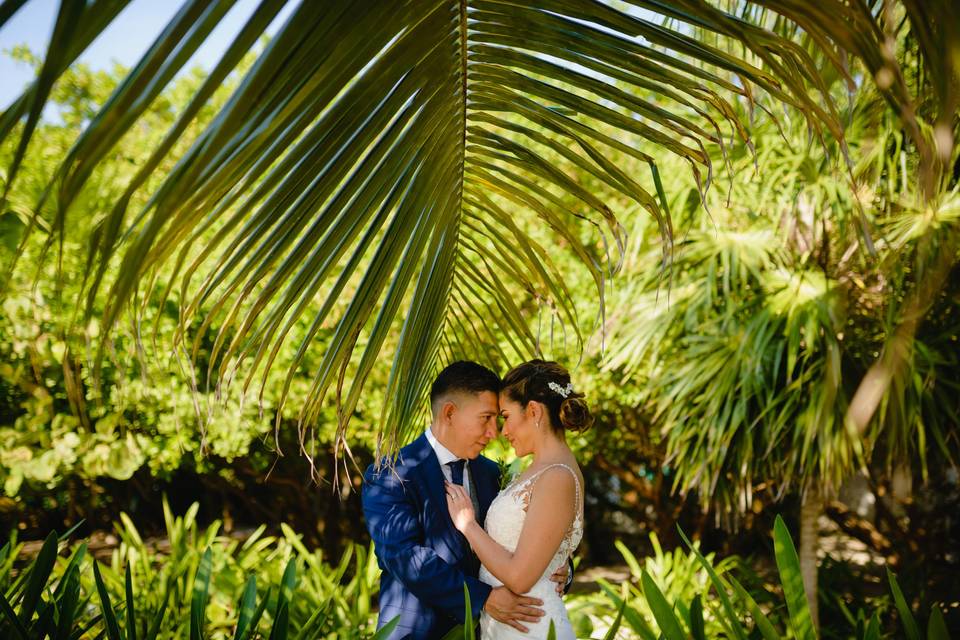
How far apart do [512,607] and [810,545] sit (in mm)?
3175

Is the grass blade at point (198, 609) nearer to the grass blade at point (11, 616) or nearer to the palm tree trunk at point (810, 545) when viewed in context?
the grass blade at point (11, 616)

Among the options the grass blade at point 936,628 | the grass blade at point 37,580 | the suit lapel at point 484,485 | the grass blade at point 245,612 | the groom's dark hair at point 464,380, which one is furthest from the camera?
the suit lapel at point 484,485

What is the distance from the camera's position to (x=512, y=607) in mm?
2531

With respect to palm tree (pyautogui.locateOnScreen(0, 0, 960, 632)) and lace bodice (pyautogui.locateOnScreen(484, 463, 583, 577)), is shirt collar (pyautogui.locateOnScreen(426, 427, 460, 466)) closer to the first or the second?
lace bodice (pyautogui.locateOnScreen(484, 463, 583, 577))

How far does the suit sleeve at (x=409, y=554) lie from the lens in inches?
97.9

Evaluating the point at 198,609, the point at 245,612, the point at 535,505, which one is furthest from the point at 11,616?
the point at 535,505

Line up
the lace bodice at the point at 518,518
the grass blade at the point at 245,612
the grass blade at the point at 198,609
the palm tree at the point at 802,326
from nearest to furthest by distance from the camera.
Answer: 1. the grass blade at the point at 198,609
2. the grass blade at the point at 245,612
3. the lace bodice at the point at 518,518
4. the palm tree at the point at 802,326

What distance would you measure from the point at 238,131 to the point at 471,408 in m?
2.05

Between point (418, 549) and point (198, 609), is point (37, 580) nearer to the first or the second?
point (198, 609)

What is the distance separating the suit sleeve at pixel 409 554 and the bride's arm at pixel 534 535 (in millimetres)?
129

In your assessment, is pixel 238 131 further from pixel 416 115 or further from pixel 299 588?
pixel 299 588

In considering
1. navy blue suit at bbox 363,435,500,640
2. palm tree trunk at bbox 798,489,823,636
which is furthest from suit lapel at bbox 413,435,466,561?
palm tree trunk at bbox 798,489,823,636

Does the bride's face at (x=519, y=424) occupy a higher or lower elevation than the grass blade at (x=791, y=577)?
higher

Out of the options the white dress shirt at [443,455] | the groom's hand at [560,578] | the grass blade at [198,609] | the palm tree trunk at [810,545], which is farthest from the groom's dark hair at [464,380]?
the palm tree trunk at [810,545]
